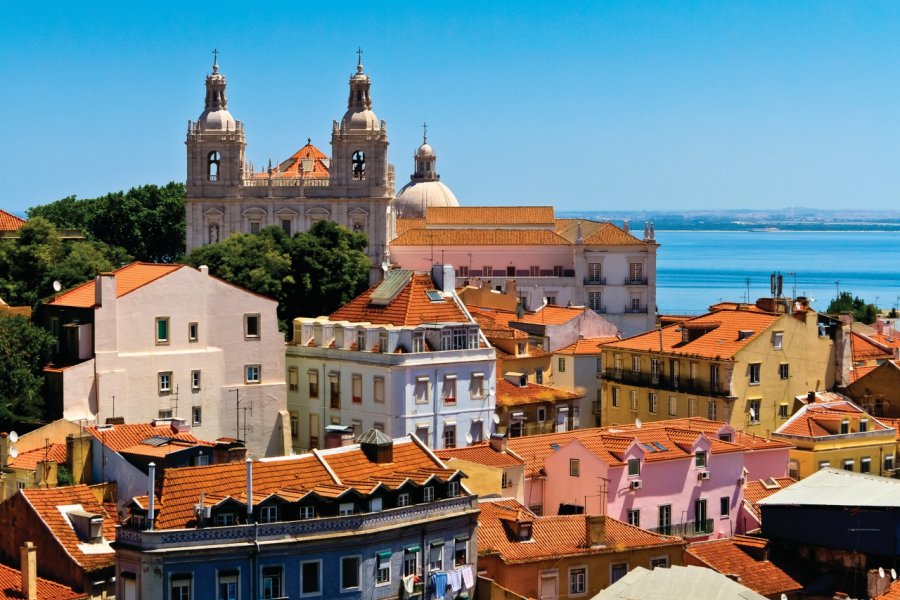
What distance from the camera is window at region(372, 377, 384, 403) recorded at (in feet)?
164

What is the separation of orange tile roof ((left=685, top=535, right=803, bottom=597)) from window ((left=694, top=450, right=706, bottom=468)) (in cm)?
405

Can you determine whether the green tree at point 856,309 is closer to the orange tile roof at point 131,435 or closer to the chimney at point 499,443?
the chimney at point 499,443

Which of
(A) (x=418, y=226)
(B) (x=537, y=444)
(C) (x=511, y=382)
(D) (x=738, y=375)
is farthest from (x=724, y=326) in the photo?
(A) (x=418, y=226)

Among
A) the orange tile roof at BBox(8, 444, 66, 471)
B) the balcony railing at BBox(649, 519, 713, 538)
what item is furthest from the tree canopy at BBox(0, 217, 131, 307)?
the balcony railing at BBox(649, 519, 713, 538)

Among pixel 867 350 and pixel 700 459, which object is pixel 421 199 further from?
pixel 700 459

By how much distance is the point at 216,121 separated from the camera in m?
116

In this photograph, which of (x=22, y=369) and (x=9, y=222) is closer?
(x=22, y=369)

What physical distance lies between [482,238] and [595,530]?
70.7m

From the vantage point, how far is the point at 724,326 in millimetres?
56156

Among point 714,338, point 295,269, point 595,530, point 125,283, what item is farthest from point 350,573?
point 295,269

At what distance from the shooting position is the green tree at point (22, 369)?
48.4 metres

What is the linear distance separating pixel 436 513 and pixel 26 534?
810cm

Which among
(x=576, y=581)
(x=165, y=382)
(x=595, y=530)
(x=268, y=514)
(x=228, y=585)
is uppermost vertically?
(x=165, y=382)

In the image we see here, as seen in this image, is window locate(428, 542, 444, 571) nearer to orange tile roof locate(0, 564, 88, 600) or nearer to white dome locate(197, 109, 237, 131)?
orange tile roof locate(0, 564, 88, 600)
